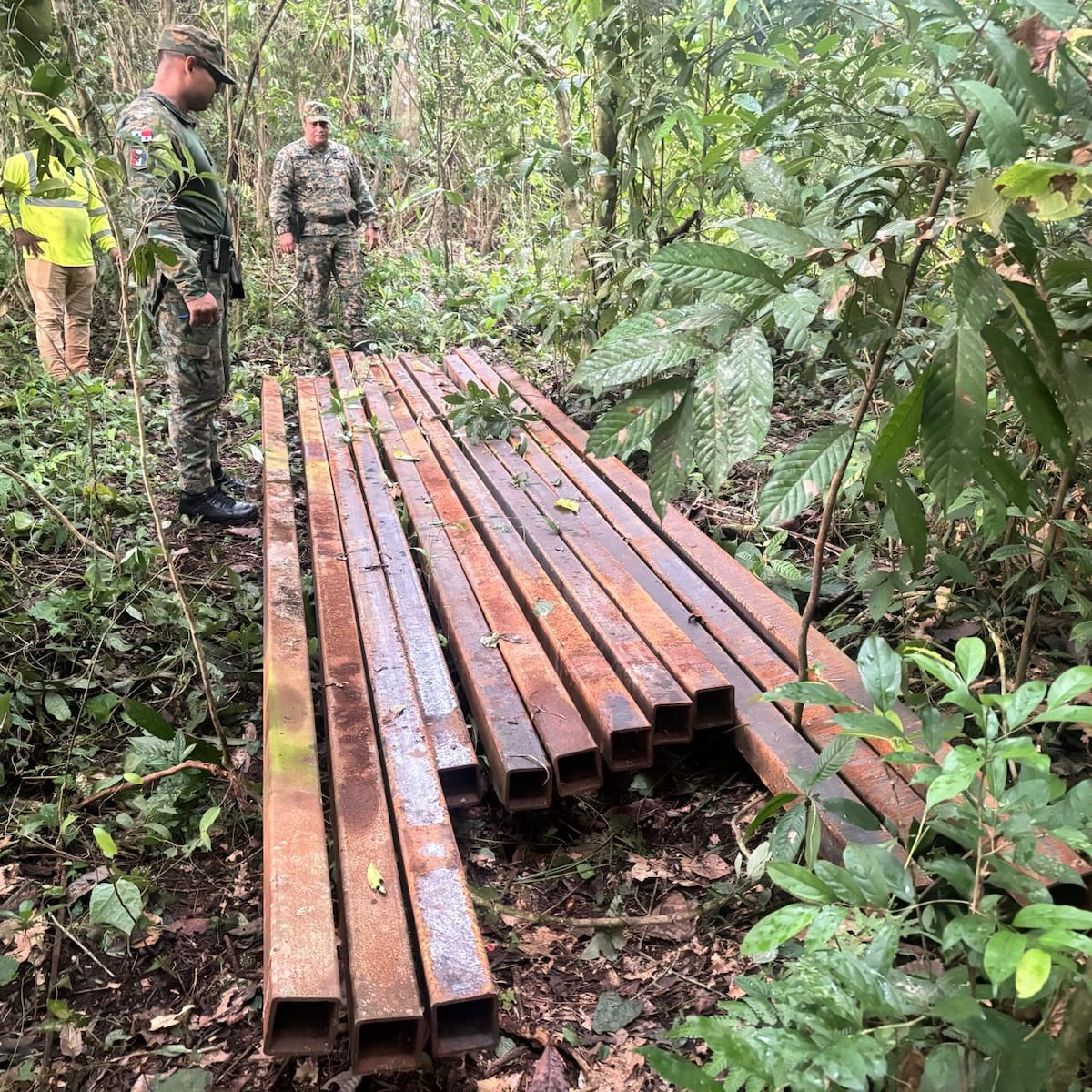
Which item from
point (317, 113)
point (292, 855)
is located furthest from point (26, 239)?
point (317, 113)

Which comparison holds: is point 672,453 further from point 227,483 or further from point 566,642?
point 227,483

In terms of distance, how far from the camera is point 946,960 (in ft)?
4.50

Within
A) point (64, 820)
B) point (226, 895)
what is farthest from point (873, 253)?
point (64, 820)

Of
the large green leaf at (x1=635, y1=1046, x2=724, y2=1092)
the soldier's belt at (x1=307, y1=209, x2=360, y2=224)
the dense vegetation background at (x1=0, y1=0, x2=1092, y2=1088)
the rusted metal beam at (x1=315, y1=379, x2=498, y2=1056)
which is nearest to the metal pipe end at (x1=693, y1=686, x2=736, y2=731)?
the dense vegetation background at (x1=0, y1=0, x2=1092, y2=1088)

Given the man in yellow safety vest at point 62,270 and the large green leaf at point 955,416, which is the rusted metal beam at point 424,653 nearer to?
the large green leaf at point 955,416

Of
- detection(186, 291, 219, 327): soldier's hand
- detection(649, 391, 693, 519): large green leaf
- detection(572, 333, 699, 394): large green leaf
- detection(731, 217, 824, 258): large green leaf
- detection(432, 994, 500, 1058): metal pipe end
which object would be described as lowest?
detection(432, 994, 500, 1058): metal pipe end

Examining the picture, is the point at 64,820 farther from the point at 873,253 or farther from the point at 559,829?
the point at 873,253

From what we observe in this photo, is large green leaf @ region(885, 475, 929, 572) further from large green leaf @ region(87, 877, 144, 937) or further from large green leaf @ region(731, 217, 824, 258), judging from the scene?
large green leaf @ region(87, 877, 144, 937)

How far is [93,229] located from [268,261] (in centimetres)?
256

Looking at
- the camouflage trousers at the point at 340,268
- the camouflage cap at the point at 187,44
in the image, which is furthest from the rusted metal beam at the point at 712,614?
the camouflage trousers at the point at 340,268

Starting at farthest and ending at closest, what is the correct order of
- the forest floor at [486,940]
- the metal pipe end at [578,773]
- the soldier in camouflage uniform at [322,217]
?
the soldier in camouflage uniform at [322,217] < the metal pipe end at [578,773] < the forest floor at [486,940]

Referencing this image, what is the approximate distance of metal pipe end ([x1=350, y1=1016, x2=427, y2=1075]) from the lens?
1.53 meters

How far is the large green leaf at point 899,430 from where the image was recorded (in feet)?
4.20

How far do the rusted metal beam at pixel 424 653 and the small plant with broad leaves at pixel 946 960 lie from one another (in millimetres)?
936
